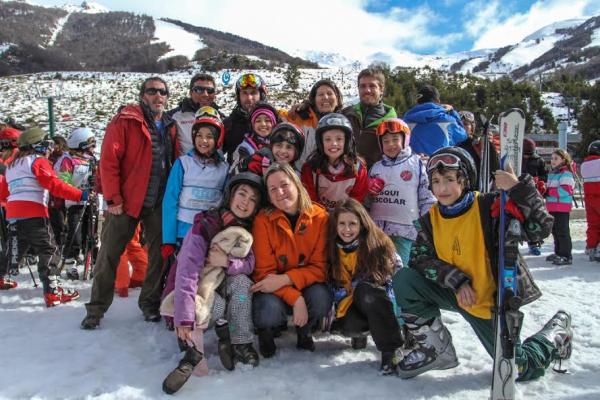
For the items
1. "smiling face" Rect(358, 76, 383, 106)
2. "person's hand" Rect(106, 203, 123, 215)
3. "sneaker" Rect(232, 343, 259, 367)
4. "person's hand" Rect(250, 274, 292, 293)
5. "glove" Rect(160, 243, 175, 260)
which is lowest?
"sneaker" Rect(232, 343, 259, 367)

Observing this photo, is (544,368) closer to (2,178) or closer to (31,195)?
(31,195)

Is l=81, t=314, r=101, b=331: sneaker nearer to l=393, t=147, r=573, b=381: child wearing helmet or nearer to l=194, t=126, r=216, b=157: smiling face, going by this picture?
l=194, t=126, r=216, b=157: smiling face

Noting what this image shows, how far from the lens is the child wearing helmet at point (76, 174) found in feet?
17.8

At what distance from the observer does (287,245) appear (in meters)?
3.02

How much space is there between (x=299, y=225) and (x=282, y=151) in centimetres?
68

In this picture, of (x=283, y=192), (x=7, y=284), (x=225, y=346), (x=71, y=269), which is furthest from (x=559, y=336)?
(x=7, y=284)

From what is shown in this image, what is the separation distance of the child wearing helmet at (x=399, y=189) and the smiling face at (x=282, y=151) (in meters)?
0.70

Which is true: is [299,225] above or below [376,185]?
below

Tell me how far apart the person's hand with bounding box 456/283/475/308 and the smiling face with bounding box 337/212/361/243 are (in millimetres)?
779

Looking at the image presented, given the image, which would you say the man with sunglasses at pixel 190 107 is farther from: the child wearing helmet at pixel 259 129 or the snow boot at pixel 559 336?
the snow boot at pixel 559 336

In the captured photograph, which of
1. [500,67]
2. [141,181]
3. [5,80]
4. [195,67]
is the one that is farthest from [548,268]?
[500,67]

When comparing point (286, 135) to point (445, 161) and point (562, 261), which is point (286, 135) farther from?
point (562, 261)

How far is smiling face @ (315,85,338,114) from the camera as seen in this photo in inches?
154

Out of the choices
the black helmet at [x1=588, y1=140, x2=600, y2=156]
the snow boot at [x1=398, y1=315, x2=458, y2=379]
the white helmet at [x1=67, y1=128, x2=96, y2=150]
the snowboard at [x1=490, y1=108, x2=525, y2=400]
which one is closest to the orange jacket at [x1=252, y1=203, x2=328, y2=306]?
the snow boot at [x1=398, y1=315, x2=458, y2=379]
